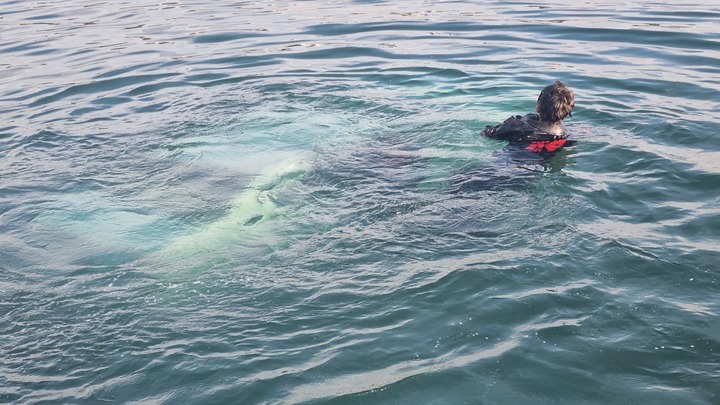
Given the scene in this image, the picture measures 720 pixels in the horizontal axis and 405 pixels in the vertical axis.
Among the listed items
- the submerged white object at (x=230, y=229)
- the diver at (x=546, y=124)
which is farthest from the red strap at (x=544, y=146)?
the submerged white object at (x=230, y=229)

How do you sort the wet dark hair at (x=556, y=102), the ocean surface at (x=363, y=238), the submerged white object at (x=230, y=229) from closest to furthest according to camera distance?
the ocean surface at (x=363, y=238) < the submerged white object at (x=230, y=229) < the wet dark hair at (x=556, y=102)

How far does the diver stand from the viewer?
7719 millimetres

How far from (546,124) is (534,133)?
7.3 inches

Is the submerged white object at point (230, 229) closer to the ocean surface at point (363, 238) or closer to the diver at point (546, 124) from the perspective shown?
the ocean surface at point (363, 238)

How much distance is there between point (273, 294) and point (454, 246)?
5.15ft

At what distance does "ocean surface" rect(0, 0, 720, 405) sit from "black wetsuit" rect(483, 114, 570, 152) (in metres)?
0.18

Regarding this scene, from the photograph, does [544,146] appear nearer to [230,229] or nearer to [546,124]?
[546,124]

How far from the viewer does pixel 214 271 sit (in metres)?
5.81

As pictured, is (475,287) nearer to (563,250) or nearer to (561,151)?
(563,250)

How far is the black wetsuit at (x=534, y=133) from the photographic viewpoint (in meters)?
7.74

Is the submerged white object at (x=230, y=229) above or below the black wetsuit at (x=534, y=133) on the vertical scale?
below

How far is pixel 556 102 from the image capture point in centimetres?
768

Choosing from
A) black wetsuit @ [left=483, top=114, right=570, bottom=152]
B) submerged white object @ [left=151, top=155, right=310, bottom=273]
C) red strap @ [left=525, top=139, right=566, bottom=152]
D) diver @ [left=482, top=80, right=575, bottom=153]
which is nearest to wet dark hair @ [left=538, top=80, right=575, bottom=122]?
diver @ [left=482, top=80, right=575, bottom=153]

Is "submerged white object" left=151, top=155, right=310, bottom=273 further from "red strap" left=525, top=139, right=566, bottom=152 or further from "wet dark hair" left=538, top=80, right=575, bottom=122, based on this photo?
"wet dark hair" left=538, top=80, right=575, bottom=122
